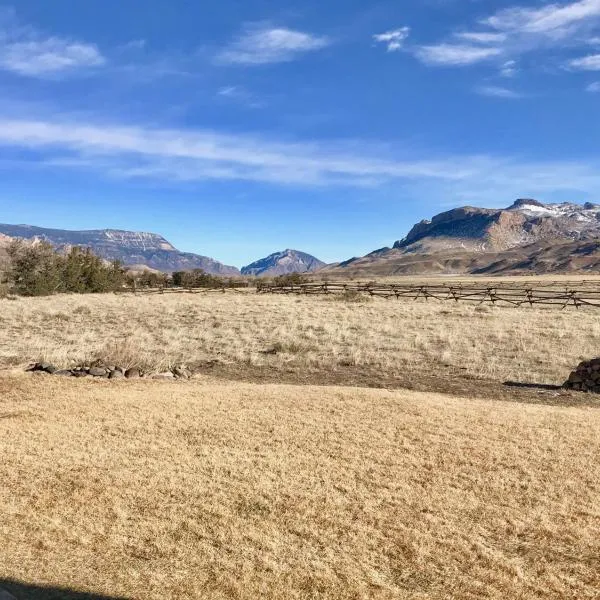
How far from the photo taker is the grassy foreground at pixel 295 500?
5609 mm

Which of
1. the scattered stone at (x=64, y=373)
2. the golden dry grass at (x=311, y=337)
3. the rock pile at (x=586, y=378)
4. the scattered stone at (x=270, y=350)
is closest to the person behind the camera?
the scattered stone at (x=64, y=373)

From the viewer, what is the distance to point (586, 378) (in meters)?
15.9

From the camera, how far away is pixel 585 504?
7395mm

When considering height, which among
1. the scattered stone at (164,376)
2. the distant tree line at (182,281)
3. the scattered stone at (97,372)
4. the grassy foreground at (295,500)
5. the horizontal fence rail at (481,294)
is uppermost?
the distant tree line at (182,281)

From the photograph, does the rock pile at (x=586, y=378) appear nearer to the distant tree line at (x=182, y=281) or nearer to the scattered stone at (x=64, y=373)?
the scattered stone at (x=64, y=373)

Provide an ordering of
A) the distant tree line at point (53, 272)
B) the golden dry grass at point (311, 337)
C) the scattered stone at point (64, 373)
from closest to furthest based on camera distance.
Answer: the scattered stone at point (64, 373) → the golden dry grass at point (311, 337) → the distant tree line at point (53, 272)

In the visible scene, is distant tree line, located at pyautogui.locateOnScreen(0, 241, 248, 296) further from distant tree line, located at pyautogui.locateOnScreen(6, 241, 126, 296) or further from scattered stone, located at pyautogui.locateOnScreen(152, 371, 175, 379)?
scattered stone, located at pyautogui.locateOnScreen(152, 371, 175, 379)

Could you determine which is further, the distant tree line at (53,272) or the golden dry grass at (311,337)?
the distant tree line at (53,272)

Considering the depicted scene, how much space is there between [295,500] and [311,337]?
741 inches

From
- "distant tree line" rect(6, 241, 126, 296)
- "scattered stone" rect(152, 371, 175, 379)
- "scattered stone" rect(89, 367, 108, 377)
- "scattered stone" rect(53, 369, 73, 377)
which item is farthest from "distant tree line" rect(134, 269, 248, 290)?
"scattered stone" rect(89, 367, 108, 377)

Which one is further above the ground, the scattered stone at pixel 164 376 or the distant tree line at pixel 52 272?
the distant tree line at pixel 52 272

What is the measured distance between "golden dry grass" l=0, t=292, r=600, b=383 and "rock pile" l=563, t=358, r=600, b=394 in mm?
1633

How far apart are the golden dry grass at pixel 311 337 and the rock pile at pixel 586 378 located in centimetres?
163

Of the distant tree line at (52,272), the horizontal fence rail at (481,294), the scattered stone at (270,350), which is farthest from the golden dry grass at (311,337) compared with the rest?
the distant tree line at (52,272)
